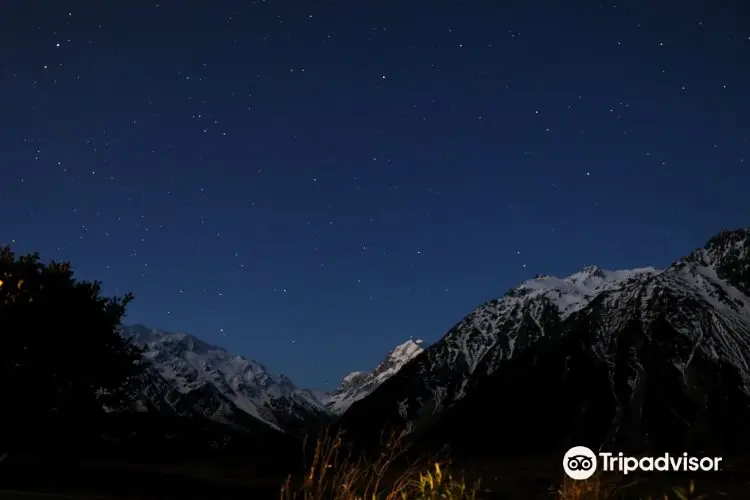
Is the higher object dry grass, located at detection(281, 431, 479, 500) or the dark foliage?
the dark foliage

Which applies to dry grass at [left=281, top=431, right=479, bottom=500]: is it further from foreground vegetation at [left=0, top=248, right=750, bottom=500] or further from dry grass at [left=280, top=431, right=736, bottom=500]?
foreground vegetation at [left=0, top=248, right=750, bottom=500]

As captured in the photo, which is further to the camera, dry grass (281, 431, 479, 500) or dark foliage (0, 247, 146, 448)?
dark foliage (0, 247, 146, 448)

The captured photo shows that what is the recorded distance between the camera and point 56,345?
36.5m

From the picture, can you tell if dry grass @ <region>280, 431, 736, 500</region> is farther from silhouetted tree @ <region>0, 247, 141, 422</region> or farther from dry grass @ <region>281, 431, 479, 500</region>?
silhouetted tree @ <region>0, 247, 141, 422</region>

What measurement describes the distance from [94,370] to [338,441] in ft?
122

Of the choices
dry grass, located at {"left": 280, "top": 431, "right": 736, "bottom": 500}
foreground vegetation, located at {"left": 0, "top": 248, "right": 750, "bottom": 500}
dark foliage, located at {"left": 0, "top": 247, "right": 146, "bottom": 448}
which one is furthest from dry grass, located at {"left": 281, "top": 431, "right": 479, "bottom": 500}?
dark foliage, located at {"left": 0, "top": 247, "right": 146, "bottom": 448}

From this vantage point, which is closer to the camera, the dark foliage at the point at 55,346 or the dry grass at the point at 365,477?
the dry grass at the point at 365,477

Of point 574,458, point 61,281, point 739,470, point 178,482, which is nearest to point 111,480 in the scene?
point 178,482

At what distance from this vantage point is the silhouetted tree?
34688mm

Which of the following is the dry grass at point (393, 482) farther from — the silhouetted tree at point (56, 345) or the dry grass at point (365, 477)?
the silhouetted tree at point (56, 345)

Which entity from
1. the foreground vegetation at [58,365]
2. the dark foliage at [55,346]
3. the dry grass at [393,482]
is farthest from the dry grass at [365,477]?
the dark foliage at [55,346]

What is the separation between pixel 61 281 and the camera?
3803 cm

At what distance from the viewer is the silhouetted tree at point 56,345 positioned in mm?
34688

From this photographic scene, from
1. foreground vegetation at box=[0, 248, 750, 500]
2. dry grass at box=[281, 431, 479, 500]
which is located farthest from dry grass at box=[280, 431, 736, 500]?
foreground vegetation at box=[0, 248, 750, 500]
